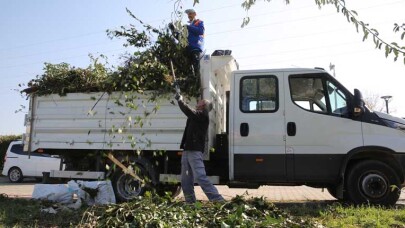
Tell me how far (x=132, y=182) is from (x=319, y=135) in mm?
3480

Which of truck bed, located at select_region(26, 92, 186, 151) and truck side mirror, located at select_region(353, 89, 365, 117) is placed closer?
truck side mirror, located at select_region(353, 89, 365, 117)

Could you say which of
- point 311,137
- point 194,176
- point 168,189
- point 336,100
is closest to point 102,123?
point 168,189

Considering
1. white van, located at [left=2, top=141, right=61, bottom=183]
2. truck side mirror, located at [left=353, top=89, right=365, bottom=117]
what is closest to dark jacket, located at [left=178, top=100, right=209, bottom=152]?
truck side mirror, located at [left=353, top=89, right=365, bottom=117]

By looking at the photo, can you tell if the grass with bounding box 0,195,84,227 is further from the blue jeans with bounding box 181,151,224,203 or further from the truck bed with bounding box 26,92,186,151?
the blue jeans with bounding box 181,151,224,203

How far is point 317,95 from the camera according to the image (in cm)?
769

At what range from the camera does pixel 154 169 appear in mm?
7910

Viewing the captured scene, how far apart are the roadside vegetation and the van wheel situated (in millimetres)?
13153

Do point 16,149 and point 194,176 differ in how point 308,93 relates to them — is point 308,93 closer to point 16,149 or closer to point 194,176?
point 194,176

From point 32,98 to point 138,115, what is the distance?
2.29 m

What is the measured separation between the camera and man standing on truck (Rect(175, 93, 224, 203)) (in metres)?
6.84

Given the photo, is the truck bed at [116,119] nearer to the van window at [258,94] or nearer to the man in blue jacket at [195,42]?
the man in blue jacket at [195,42]

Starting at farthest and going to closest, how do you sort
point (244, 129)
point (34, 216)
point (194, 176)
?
1. point (244, 129)
2. point (194, 176)
3. point (34, 216)

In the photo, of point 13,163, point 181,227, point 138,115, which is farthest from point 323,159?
point 13,163

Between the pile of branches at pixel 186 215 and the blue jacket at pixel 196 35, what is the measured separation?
3595 mm
